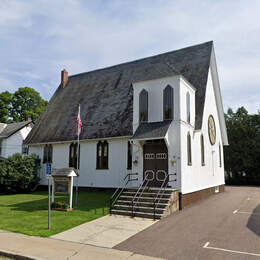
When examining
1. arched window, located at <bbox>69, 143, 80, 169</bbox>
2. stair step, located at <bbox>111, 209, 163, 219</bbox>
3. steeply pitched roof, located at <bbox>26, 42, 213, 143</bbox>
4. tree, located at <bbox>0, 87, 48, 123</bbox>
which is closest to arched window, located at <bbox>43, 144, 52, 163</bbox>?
steeply pitched roof, located at <bbox>26, 42, 213, 143</bbox>

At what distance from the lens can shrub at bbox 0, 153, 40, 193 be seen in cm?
1977

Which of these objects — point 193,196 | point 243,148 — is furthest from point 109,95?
point 243,148

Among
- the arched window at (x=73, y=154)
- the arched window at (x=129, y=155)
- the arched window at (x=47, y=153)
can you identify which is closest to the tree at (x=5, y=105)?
the arched window at (x=47, y=153)

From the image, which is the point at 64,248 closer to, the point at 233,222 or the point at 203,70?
the point at 233,222

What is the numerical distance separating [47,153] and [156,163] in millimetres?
11969

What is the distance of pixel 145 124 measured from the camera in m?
15.1

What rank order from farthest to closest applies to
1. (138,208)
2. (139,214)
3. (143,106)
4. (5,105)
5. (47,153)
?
(5,105) < (47,153) < (143,106) < (138,208) < (139,214)

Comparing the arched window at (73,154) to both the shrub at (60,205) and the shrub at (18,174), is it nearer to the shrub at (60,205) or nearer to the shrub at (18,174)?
the shrub at (18,174)

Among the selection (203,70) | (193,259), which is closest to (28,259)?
(193,259)

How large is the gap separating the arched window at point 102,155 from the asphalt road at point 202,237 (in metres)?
8.25

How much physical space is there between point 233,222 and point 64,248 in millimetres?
6842

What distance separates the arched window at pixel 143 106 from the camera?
15297 millimetres

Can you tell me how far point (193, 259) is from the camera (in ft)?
21.7

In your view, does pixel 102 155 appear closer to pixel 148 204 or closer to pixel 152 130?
pixel 152 130
